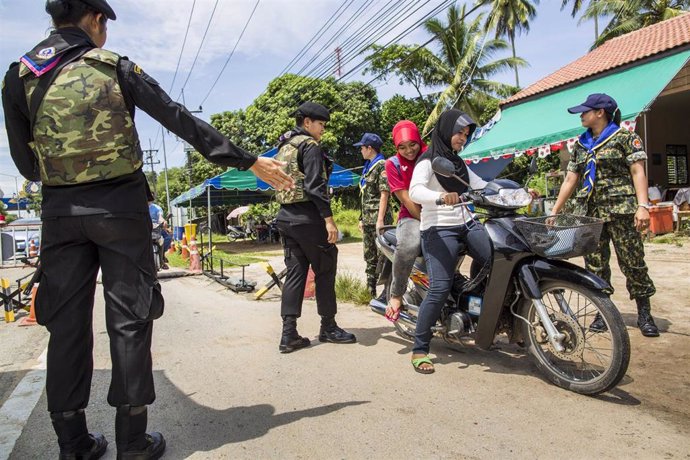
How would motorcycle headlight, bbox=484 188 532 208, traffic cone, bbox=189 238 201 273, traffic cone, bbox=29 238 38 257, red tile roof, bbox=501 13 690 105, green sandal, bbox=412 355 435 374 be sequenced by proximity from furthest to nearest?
1. traffic cone, bbox=29 238 38 257
2. red tile roof, bbox=501 13 690 105
3. traffic cone, bbox=189 238 201 273
4. green sandal, bbox=412 355 435 374
5. motorcycle headlight, bbox=484 188 532 208

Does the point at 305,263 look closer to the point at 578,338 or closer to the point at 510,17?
the point at 578,338

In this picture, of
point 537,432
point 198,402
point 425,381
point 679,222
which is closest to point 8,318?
point 198,402

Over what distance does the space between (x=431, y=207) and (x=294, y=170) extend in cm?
116

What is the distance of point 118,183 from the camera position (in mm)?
2133

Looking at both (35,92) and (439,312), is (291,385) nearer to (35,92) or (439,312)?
(439,312)

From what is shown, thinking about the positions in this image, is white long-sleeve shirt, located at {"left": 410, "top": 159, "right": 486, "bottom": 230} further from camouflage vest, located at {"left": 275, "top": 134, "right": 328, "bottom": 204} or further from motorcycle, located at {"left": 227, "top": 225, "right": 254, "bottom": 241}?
motorcycle, located at {"left": 227, "top": 225, "right": 254, "bottom": 241}

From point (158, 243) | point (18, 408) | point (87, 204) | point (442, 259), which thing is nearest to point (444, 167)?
point (442, 259)

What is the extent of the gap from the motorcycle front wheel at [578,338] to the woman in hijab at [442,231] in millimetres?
512

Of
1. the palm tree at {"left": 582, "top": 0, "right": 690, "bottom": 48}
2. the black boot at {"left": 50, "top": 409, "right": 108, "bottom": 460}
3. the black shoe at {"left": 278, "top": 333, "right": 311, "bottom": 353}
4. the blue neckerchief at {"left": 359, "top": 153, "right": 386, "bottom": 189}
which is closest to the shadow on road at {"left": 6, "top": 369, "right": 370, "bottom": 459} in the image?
the black boot at {"left": 50, "top": 409, "right": 108, "bottom": 460}

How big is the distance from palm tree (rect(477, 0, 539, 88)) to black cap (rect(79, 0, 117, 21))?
23.6 m

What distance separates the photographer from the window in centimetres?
1836

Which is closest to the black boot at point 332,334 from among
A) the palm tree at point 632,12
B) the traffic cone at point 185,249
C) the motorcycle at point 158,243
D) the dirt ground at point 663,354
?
the dirt ground at point 663,354

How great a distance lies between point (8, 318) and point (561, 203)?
252 inches

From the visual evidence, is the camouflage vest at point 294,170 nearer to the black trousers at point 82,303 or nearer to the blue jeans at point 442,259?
the blue jeans at point 442,259
